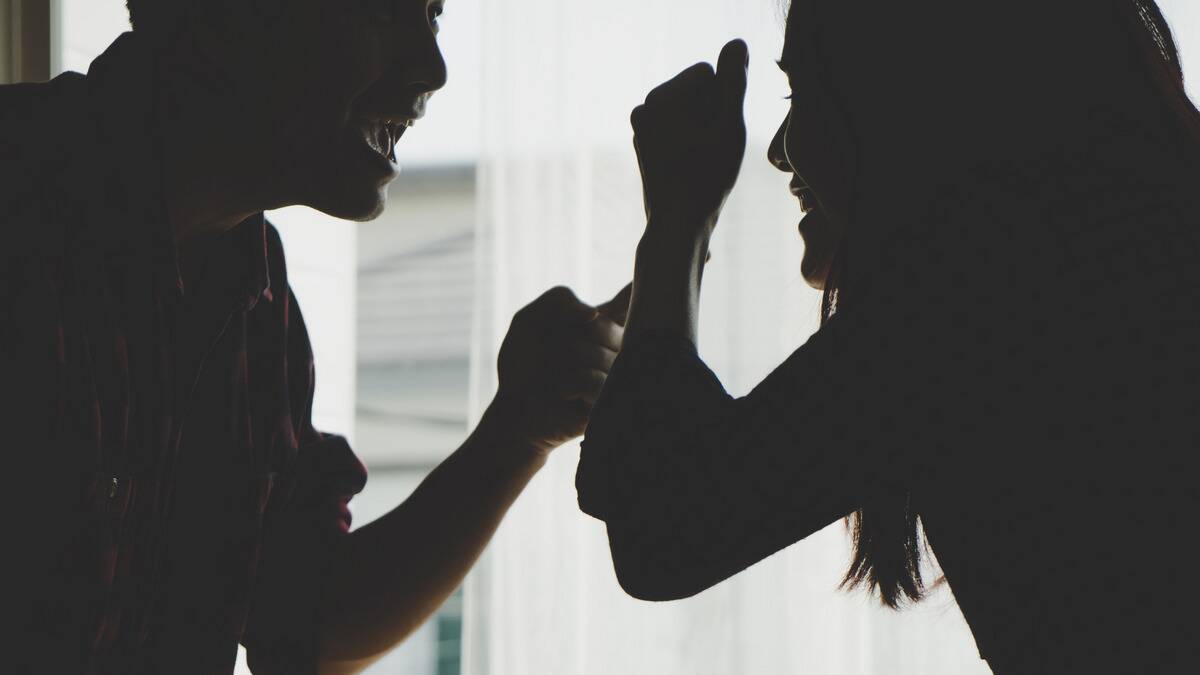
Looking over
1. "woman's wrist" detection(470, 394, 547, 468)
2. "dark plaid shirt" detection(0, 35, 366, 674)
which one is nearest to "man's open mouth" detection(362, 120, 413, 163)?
"dark plaid shirt" detection(0, 35, 366, 674)

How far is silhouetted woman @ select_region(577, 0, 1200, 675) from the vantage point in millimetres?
512

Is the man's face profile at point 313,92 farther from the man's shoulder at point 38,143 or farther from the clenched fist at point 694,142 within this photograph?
the clenched fist at point 694,142

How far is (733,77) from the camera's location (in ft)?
2.33

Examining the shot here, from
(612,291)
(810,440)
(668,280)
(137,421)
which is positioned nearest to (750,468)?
(810,440)

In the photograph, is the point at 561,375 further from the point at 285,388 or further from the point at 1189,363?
the point at 1189,363

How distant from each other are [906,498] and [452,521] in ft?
1.30

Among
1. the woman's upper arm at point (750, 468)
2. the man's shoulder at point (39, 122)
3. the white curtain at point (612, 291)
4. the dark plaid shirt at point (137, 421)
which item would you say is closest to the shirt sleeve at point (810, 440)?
the woman's upper arm at point (750, 468)

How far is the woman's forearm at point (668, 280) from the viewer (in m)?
0.64

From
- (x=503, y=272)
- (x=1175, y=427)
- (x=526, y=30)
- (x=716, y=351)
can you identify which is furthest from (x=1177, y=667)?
(x=526, y=30)

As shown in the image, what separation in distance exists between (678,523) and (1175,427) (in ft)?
0.83

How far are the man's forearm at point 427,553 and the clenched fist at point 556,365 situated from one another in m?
0.02

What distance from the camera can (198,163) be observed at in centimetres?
81

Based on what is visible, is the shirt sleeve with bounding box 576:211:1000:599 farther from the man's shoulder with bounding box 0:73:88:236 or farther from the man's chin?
the man's shoulder with bounding box 0:73:88:236

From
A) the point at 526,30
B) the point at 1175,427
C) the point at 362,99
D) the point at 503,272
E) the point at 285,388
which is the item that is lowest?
the point at 1175,427
